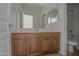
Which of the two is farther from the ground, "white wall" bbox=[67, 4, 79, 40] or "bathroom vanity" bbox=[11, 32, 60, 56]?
"white wall" bbox=[67, 4, 79, 40]

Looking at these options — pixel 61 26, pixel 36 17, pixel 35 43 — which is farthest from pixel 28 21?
pixel 61 26

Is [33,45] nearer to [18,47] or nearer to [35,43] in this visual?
[35,43]

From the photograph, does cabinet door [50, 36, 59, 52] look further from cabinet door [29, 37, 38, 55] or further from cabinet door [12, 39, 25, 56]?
cabinet door [12, 39, 25, 56]

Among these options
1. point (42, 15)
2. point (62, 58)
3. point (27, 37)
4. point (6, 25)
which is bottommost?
point (62, 58)

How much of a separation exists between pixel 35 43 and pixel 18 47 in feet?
0.58

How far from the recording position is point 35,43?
1082 millimetres

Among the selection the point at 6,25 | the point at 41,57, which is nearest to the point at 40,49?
the point at 41,57

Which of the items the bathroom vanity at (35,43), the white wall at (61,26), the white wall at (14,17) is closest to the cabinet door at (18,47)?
the bathroom vanity at (35,43)

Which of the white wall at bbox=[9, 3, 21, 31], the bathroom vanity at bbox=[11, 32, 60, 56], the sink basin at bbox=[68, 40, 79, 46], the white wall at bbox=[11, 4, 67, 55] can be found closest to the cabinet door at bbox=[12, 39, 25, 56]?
the bathroom vanity at bbox=[11, 32, 60, 56]

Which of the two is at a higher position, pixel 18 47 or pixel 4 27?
pixel 4 27

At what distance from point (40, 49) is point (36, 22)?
0.93 feet

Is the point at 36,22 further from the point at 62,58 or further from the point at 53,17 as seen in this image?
the point at 62,58

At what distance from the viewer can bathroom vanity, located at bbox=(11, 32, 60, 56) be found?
1.06 metres

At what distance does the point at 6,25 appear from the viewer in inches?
41.1
